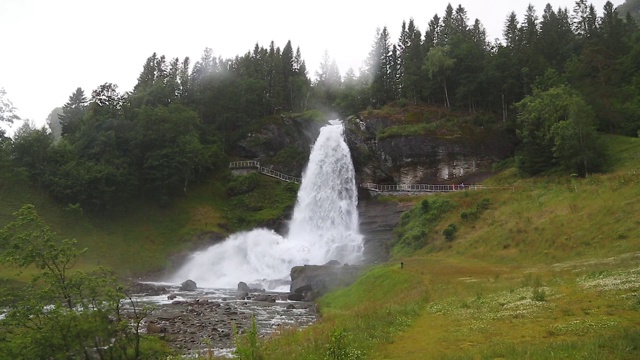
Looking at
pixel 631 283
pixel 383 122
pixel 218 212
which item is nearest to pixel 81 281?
pixel 631 283

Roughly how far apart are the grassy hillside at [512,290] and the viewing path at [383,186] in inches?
552

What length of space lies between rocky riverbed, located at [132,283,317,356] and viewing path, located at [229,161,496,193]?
90.0 ft

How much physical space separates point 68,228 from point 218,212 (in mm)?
19247

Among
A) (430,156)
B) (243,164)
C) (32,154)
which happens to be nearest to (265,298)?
(243,164)

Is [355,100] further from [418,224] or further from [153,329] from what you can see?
[153,329]

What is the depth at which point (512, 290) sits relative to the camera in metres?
18.1

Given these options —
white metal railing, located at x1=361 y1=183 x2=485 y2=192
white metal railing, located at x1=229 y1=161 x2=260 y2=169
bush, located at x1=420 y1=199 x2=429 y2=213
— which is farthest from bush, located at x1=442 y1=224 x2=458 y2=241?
white metal railing, located at x1=229 y1=161 x2=260 y2=169

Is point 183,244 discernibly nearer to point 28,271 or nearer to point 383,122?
point 28,271

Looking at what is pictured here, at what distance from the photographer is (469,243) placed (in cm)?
3606

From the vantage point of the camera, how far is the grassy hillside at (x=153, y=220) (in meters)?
50.3

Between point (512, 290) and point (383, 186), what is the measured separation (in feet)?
148

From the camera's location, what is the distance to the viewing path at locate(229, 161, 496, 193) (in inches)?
2288

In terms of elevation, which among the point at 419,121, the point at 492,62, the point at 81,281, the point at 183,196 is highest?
the point at 492,62

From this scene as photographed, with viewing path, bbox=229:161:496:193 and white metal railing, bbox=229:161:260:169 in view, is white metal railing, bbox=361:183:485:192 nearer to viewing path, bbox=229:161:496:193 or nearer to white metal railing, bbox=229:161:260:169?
viewing path, bbox=229:161:496:193
